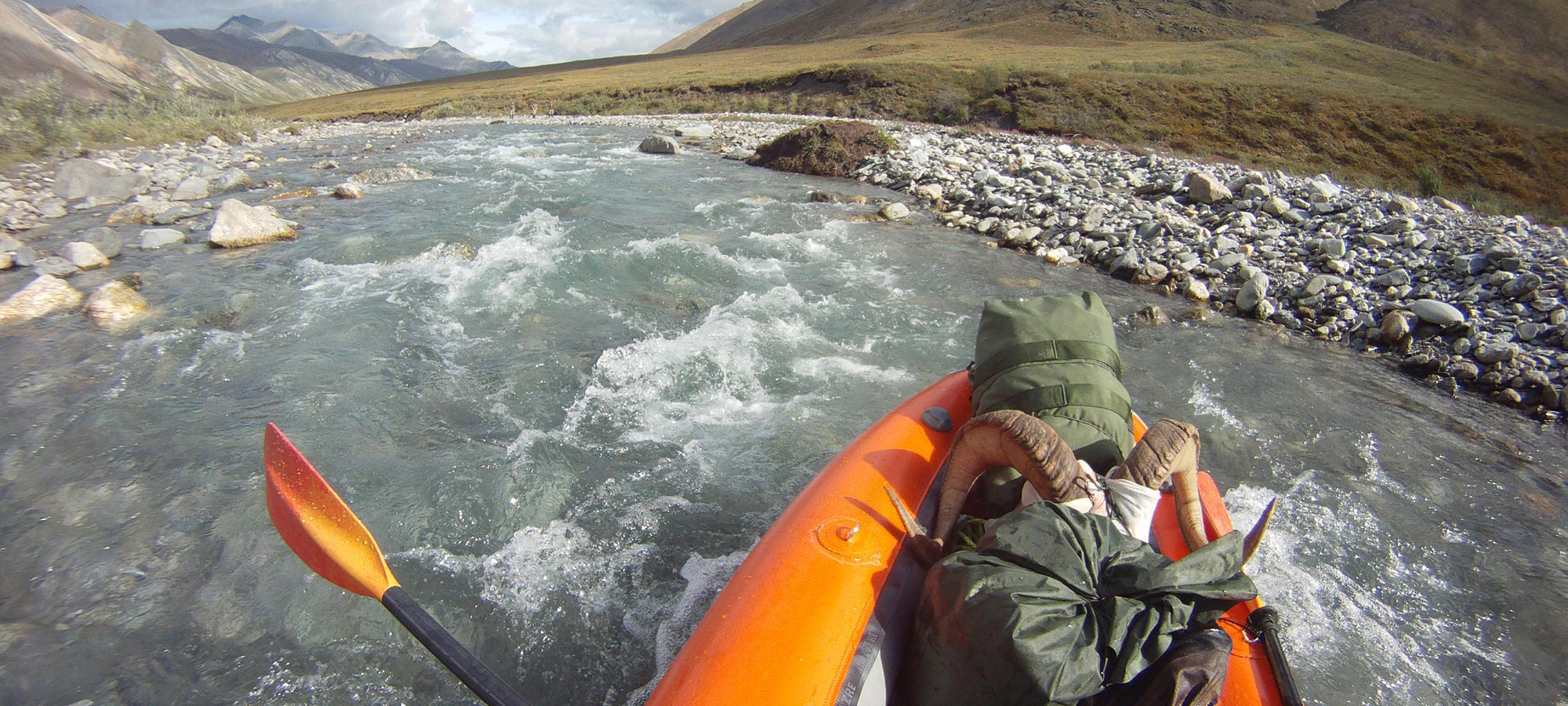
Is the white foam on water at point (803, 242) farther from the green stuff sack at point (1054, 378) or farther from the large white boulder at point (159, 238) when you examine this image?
the large white boulder at point (159, 238)

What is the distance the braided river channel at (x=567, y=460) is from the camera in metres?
3.24

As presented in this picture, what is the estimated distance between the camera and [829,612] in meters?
2.24

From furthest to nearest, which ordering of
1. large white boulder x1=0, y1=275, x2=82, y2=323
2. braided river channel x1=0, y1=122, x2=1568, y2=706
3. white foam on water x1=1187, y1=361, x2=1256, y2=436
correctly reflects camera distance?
large white boulder x1=0, y1=275, x2=82, y2=323 → white foam on water x1=1187, y1=361, x2=1256, y2=436 → braided river channel x1=0, y1=122, x2=1568, y2=706

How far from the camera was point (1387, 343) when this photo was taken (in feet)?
22.7

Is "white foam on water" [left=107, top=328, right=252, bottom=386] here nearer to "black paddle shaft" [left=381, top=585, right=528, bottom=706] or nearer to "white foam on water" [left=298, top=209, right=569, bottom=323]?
"white foam on water" [left=298, top=209, right=569, bottom=323]

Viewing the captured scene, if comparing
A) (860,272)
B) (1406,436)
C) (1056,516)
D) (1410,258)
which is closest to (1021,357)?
(1056,516)

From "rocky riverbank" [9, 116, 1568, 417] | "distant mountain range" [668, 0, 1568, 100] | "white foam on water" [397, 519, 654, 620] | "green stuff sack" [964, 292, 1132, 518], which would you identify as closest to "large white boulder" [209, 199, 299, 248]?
"rocky riverbank" [9, 116, 1568, 417]

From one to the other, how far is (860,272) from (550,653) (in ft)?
20.5

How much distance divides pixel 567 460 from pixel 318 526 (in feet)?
5.83

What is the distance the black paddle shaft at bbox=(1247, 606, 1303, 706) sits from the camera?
85.1 inches

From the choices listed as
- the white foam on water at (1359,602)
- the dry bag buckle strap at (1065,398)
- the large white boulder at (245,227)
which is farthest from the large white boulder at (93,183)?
the white foam on water at (1359,602)

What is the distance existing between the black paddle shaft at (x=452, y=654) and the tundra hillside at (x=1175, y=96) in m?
18.0

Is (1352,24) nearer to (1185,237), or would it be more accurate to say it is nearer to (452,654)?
(1185,237)

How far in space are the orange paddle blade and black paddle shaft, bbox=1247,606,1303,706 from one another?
3.25 meters
